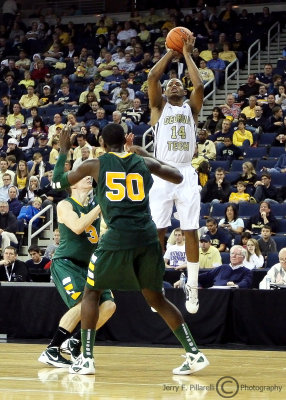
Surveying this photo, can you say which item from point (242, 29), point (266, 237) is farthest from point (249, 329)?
point (242, 29)

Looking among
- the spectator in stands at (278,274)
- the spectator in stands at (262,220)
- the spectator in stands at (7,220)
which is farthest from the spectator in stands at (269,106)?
the spectator in stands at (278,274)

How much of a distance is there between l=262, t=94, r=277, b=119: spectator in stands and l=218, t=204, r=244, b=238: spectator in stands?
3852 millimetres

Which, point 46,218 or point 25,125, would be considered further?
point 25,125

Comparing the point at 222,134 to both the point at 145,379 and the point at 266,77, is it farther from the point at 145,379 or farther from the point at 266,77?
the point at 145,379

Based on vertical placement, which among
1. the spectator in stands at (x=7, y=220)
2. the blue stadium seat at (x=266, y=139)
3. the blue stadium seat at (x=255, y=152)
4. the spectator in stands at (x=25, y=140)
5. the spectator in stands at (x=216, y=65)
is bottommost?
the spectator in stands at (x=7, y=220)

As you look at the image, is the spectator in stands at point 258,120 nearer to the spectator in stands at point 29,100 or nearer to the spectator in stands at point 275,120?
the spectator in stands at point 275,120

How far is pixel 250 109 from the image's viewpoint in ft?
71.0

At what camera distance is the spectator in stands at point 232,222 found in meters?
17.7

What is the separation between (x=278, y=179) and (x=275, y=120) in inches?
80.7

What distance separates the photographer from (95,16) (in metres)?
31.0

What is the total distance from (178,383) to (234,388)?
0.62m

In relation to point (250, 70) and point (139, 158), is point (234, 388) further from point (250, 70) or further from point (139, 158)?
point (250, 70)

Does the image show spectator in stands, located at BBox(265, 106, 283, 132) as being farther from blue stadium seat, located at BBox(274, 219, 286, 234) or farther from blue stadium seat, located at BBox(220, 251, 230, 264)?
blue stadium seat, located at BBox(220, 251, 230, 264)

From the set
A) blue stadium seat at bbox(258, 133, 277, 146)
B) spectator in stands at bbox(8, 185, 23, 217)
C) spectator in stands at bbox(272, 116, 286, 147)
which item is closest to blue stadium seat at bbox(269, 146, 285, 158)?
spectator in stands at bbox(272, 116, 286, 147)
